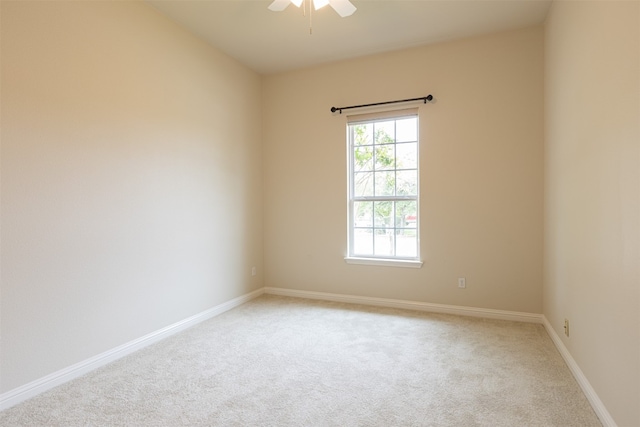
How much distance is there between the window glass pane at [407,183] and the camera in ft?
12.6

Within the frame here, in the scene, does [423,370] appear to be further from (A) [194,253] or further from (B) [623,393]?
(A) [194,253]

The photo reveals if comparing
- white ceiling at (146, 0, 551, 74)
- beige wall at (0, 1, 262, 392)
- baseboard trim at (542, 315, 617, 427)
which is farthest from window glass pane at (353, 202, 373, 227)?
baseboard trim at (542, 315, 617, 427)

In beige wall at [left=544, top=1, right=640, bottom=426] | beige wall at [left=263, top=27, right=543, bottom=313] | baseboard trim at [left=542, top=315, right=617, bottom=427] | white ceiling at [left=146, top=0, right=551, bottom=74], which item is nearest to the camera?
beige wall at [left=544, top=1, right=640, bottom=426]

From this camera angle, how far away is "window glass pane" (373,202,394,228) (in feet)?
13.0

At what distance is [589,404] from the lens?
1.96 meters

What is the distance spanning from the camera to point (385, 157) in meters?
3.98

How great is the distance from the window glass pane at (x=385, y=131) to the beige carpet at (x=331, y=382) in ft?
6.63

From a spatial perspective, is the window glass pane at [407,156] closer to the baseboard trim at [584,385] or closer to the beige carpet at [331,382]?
the beige carpet at [331,382]

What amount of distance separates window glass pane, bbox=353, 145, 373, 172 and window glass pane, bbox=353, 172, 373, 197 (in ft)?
0.21

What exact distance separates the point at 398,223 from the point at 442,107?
1.32 meters

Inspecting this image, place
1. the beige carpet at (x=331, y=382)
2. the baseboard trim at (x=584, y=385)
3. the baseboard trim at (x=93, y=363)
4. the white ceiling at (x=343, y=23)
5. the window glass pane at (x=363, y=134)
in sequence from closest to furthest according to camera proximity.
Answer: the baseboard trim at (x=584, y=385) < the beige carpet at (x=331, y=382) < the baseboard trim at (x=93, y=363) < the white ceiling at (x=343, y=23) < the window glass pane at (x=363, y=134)

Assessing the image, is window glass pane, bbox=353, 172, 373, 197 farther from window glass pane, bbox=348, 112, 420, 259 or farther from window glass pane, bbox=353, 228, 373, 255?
window glass pane, bbox=353, 228, 373, 255

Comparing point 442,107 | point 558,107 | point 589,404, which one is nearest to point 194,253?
point 442,107

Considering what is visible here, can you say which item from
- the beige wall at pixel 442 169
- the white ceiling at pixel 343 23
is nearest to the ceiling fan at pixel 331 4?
the white ceiling at pixel 343 23
